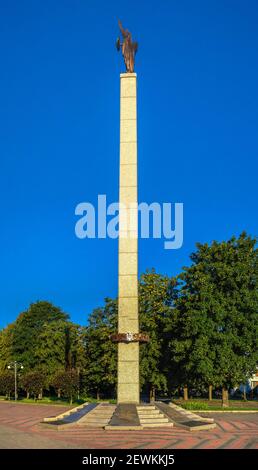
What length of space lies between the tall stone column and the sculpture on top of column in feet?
1.86

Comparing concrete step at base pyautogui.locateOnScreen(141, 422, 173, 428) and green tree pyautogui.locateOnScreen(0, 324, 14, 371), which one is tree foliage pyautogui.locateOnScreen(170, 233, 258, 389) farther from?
green tree pyautogui.locateOnScreen(0, 324, 14, 371)

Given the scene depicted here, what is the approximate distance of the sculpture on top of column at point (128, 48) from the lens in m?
22.1

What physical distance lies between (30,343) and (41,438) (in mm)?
37125

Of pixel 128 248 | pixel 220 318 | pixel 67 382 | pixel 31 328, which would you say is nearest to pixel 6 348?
pixel 31 328

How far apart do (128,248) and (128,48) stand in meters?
9.72

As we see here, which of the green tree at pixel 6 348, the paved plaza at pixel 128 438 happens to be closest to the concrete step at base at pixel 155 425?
the paved plaza at pixel 128 438

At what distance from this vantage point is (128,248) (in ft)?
66.1

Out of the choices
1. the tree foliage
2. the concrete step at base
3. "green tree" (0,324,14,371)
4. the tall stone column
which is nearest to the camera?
the concrete step at base

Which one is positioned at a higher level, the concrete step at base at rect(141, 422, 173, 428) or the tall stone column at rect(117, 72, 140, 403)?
the tall stone column at rect(117, 72, 140, 403)

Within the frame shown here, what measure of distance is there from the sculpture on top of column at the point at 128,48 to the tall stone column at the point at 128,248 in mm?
567

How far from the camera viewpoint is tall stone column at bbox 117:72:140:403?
1908cm

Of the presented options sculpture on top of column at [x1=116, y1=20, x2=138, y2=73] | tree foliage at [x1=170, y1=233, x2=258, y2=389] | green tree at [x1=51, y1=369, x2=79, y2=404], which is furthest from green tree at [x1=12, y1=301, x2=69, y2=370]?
sculpture on top of column at [x1=116, y1=20, x2=138, y2=73]

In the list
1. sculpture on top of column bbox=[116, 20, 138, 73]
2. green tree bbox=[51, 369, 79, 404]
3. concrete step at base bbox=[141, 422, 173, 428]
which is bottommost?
green tree bbox=[51, 369, 79, 404]
